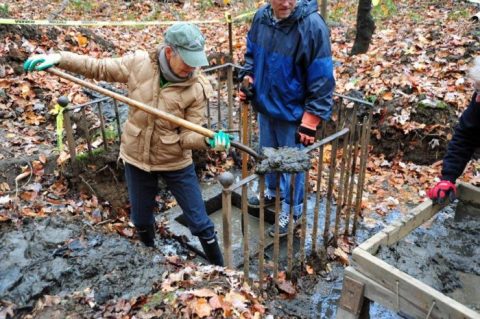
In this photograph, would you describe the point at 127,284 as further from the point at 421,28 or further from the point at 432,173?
the point at 421,28

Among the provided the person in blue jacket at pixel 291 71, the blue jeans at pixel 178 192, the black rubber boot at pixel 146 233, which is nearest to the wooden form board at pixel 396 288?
the person in blue jacket at pixel 291 71

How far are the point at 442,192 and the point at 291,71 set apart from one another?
1.59 meters

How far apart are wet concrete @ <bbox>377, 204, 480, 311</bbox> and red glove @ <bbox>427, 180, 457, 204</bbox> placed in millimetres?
226

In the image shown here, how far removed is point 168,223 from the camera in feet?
15.4

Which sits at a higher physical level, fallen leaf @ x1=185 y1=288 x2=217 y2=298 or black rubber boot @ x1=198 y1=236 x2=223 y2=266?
fallen leaf @ x1=185 y1=288 x2=217 y2=298

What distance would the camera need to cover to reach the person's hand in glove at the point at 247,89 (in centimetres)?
411

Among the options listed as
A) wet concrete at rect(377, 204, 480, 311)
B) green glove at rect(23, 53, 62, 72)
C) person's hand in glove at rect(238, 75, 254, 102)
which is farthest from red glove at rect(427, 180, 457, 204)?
green glove at rect(23, 53, 62, 72)

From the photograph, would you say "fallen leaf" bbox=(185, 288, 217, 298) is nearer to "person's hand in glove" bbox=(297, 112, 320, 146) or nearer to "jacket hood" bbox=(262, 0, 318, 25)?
"person's hand in glove" bbox=(297, 112, 320, 146)

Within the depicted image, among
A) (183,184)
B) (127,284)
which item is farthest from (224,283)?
(183,184)

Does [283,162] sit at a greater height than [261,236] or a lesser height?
greater

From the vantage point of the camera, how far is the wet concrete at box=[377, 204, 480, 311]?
266cm

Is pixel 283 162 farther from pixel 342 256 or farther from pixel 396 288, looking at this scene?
pixel 342 256

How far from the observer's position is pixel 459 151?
10.7 feet

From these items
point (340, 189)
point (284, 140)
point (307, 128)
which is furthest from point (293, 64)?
point (340, 189)
